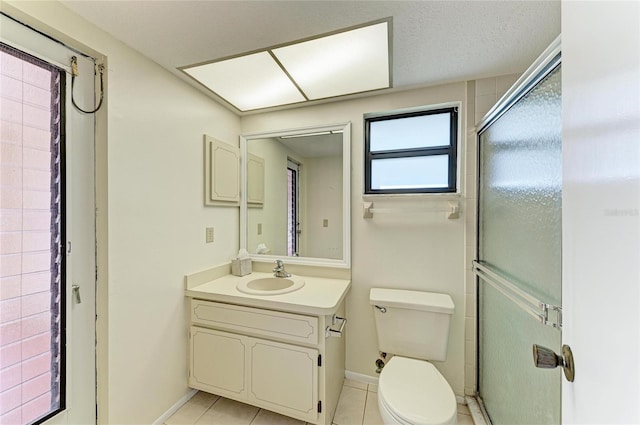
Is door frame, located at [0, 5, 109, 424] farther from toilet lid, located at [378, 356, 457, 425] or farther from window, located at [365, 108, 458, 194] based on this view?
window, located at [365, 108, 458, 194]

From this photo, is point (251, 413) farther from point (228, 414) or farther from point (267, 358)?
point (267, 358)

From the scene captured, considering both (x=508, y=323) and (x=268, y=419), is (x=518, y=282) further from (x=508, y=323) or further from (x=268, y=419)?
(x=268, y=419)

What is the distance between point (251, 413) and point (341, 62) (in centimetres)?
222

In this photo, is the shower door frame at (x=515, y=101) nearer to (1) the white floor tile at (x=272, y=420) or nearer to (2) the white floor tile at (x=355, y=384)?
(2) the white floor tile at (x=355, y=384)

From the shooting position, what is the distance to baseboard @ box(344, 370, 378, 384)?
1846 mm

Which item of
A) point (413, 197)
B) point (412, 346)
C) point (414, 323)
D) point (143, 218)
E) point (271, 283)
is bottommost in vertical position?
point (412, 346)

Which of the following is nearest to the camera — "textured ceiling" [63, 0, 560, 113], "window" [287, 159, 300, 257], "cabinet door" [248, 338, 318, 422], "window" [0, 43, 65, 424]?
"window" [0, 43, 65, 424]

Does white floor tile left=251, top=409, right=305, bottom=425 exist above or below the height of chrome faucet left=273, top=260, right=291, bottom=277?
below

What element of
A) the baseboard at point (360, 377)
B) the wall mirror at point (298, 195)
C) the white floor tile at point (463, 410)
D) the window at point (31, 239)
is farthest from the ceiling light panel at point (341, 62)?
the white floor tile at point (463, 410)

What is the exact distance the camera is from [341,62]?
4.66ft

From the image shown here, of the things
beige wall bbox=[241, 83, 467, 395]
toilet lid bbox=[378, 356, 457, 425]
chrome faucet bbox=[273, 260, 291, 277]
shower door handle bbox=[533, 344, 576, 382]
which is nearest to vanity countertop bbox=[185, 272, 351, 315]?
chrome faucet bbox=[273, 260, 291, 277]

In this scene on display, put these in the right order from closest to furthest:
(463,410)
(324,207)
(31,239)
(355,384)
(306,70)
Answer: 1. (31,239)
2. (306,70)
3. (463,410)
4. (355,384)
5. (324,207)

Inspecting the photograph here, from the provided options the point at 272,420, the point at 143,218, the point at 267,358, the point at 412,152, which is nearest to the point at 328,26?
the point at 412,152

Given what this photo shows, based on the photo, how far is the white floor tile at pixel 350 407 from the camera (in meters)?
1.53
